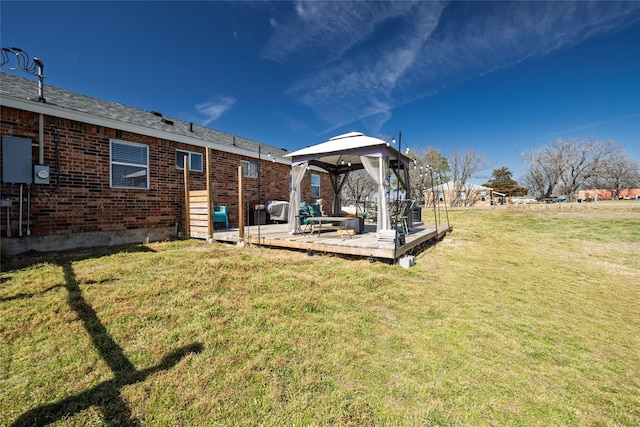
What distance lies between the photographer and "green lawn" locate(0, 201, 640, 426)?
79.3 inches

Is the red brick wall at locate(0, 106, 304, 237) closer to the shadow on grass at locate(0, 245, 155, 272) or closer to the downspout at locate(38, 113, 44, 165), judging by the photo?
the downspout at locate(38, 113, 44, 165)

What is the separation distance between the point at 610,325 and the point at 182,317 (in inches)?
245

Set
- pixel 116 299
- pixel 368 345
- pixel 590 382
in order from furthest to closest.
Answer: pixel 116 299 → pixel 368 345 → pixel 590 382

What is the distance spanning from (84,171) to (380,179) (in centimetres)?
802

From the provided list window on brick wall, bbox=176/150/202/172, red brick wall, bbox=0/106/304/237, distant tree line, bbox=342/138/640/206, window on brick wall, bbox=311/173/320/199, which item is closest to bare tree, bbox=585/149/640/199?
distant tree line, bbox=342/138/640/206

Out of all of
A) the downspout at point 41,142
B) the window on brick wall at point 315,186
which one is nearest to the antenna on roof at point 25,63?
the downspout at point 41,142

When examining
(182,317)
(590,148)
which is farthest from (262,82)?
(590,148)

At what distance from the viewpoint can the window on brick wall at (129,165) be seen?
7461 mm

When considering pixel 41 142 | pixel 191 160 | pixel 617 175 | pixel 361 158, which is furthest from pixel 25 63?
pixel 617 175

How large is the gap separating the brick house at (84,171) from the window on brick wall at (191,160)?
32 millimetres

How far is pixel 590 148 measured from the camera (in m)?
32.3

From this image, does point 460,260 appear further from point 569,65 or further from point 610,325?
point 569,65

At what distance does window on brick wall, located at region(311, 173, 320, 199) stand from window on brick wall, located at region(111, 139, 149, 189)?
364 inches

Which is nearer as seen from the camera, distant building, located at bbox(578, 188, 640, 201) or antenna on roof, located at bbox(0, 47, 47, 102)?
antenna on roof, located at bbox(0, 47, 47, 102)
